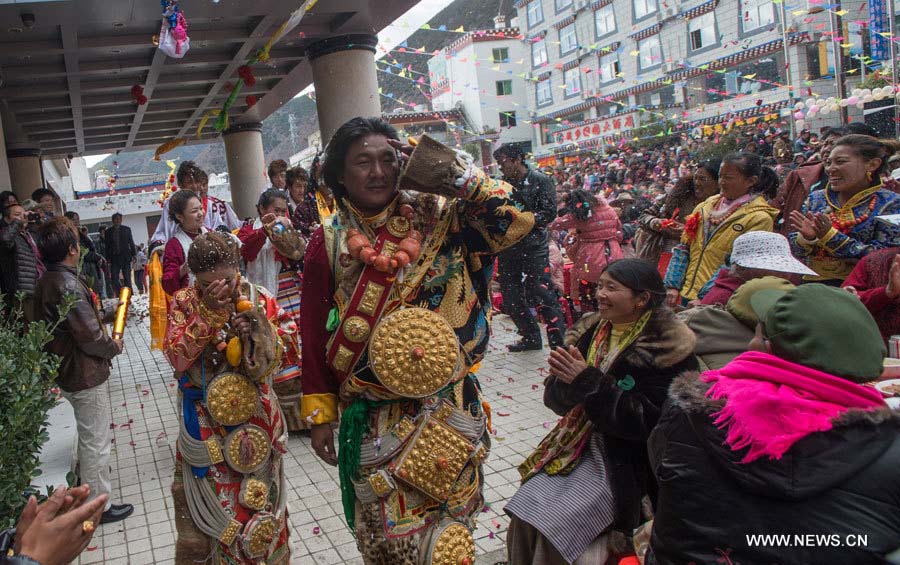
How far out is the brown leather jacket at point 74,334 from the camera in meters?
4.12

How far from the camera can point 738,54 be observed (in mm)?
24969

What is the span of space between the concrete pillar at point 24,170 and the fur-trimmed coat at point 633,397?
15.8 meters

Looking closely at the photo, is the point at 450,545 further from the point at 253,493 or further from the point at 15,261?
the point at 15,261

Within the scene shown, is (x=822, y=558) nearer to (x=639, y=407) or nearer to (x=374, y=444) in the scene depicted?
(x=639, y=407)

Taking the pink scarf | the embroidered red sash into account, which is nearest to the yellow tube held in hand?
the embroidered red sash

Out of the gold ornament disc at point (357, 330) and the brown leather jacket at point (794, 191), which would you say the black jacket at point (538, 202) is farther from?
the gold ornament disc at point (357, 330)

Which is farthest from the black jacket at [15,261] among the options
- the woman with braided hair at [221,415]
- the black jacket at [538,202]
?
the black jacket at [538,202]

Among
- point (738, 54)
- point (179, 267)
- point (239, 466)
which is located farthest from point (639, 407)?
point (738, 54)

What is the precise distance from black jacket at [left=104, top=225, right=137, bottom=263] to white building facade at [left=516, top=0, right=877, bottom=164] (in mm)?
18068

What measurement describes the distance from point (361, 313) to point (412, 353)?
0.87ft

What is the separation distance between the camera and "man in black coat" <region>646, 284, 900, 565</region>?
5.00 ft

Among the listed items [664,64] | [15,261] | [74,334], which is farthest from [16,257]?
[664,64]

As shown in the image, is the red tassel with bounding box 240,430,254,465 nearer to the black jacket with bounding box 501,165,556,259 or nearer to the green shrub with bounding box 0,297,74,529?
the green shrub with bounding box 0,297,74,529

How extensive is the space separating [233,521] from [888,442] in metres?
2.55
